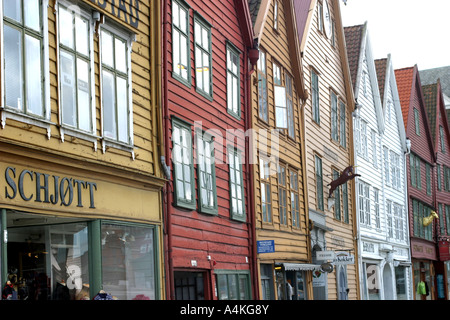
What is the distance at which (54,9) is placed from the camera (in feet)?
33.5

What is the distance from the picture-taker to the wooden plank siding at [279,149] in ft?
61.4

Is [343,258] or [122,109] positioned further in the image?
[343,258]

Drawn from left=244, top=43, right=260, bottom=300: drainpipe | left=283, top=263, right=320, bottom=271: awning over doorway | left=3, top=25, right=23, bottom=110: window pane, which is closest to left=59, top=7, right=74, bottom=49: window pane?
left=3, top=25, right=23, bottom=110: window pane

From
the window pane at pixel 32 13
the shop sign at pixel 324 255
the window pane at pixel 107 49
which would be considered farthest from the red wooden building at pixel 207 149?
the shop sign at pixel 324 255

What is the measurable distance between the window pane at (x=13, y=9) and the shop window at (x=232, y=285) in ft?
25.5

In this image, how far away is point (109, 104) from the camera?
37.9 feet

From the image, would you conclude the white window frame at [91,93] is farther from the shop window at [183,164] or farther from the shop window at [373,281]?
the shop window at [373,281]

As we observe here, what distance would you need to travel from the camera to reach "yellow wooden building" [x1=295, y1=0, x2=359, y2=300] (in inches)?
931

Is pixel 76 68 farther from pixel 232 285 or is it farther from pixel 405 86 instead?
pixel 405 86

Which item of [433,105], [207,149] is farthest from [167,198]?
[433,105]

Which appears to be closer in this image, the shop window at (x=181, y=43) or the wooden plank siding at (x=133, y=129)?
the wooden plank siding at (x=133, y=129)

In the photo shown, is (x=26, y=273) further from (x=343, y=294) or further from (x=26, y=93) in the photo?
(x=343, y=294)

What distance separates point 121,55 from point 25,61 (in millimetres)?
2975

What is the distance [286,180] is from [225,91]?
4738mm
